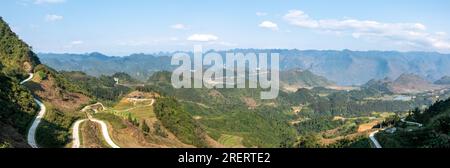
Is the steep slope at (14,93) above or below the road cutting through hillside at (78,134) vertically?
above

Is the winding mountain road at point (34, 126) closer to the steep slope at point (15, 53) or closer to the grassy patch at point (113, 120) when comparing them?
the grassy patch at point (113, 120)

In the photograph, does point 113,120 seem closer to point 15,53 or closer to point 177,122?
point 177,122

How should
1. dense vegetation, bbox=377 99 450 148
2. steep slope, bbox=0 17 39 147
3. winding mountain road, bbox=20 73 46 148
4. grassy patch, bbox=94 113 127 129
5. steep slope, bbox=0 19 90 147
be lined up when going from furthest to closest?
grassy patch, bbox=94 113 127 129 → dense vegetation, bbox=377 99 450 148 → steep slope, bbox=0 19 90 147 → winding mountain road, bbox=20 73 46 148 → steep slope, bbox=0 17 39 147

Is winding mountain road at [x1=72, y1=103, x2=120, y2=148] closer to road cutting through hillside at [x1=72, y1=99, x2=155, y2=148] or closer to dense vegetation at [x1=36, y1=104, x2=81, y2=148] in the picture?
road cutting through hillside at [x1=72, y1=99, x2=155, y2=148]

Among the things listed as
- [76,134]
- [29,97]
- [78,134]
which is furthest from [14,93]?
[78,134]

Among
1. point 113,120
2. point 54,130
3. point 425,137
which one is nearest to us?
point 54,130

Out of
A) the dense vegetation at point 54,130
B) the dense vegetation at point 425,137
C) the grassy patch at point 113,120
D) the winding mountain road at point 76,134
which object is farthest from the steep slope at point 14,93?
the dense vegetation at point 425,137

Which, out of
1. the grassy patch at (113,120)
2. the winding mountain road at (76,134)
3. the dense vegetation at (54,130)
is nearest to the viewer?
the dense vegetation at (54,130)

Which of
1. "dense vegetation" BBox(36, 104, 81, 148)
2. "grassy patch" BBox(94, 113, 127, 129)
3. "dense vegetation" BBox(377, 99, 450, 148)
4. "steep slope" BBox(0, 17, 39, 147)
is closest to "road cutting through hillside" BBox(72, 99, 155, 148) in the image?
"dense vegetation" BBox(36, 104, 81, 148)

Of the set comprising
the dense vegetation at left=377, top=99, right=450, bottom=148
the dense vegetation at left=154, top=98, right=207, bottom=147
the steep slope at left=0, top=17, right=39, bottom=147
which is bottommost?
the dense vegetation at left=154, top=98, right=207, bottom=147
